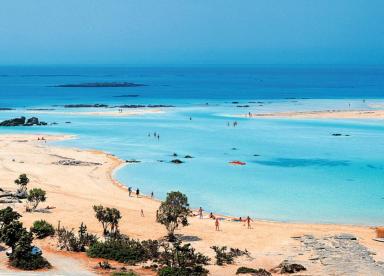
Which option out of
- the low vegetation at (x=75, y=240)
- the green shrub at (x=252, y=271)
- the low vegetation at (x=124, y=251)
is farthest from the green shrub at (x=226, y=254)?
the low vegetation at (x=75, y=240)

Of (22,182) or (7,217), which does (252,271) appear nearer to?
(7,217)

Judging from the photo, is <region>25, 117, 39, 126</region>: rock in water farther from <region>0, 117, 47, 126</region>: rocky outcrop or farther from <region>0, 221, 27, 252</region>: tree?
<region>0, 221, 27, 252</region>: tree

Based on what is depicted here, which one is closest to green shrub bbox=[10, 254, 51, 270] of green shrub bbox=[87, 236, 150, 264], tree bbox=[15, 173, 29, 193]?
green shrub bbox=[87, 236, 150, 264]

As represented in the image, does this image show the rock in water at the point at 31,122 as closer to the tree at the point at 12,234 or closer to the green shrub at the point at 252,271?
the tree at the point at 12,234

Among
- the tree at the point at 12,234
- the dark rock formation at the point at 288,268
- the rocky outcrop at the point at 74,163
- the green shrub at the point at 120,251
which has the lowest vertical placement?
the dark rock formation at the point at 288,268

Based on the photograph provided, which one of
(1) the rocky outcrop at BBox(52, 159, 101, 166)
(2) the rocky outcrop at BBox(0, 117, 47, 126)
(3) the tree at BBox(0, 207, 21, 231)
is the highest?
(2) the rocky outcrop at BBox(0, 117, 47, 126)
